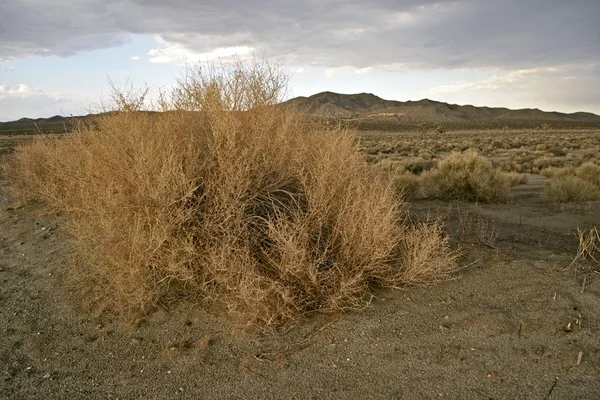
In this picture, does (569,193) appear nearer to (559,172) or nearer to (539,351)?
(559,172)

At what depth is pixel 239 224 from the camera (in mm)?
5047

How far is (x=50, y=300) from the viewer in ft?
18.9

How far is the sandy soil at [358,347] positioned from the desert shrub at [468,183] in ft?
17.4

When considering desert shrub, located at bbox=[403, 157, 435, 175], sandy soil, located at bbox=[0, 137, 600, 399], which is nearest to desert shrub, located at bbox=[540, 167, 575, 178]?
desert shrub, located at bbox=[403, 157, 435, 175]

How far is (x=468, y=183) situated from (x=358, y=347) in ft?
26.3

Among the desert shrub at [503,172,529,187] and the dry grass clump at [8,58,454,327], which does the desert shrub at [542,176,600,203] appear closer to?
the desert shrub at [503,172,529,187]

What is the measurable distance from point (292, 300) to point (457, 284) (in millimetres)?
1951

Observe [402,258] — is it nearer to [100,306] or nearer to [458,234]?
[458,234]

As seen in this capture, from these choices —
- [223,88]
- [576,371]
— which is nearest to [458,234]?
[576,371]

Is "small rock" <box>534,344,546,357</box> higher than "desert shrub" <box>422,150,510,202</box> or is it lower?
lower

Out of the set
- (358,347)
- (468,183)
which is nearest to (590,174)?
(468,183)

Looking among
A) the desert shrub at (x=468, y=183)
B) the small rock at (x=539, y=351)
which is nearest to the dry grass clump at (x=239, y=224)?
the small rock at (x=539, y=351)

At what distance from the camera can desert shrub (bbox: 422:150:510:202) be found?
1115cm

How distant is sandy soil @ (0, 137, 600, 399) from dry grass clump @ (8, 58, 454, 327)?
0.86 ft
